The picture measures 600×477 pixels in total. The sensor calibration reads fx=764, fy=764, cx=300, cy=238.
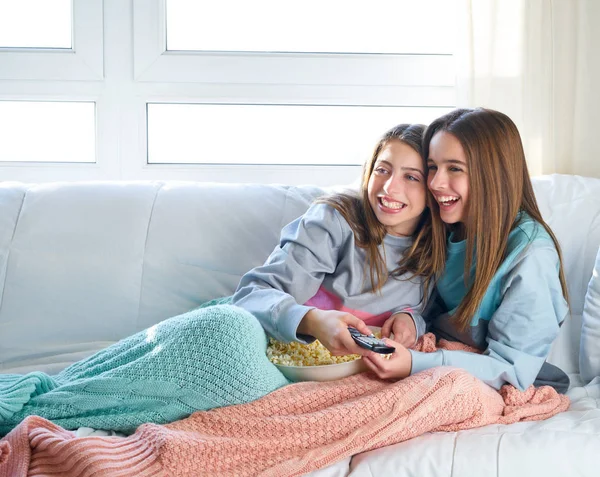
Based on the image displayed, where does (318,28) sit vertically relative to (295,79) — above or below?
above

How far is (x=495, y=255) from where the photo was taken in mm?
1476

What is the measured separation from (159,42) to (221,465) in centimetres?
143

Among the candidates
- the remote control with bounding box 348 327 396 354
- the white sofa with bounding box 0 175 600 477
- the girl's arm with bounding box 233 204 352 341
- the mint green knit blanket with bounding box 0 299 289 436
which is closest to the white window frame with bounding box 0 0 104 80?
the white sofa with bounding box 0 175 600 477

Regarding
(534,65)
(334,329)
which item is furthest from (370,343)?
(534,65)

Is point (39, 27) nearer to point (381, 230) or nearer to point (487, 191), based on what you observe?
point (381, 230)

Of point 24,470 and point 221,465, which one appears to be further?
point 221,465

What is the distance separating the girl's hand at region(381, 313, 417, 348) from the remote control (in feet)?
0.65

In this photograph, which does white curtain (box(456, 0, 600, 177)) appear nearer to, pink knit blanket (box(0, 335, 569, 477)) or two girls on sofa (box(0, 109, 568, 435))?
two girls on sofa (box(0, 109, 568, 435))

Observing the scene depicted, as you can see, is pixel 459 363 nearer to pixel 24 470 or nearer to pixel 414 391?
pixel 414 391

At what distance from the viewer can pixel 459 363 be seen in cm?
141

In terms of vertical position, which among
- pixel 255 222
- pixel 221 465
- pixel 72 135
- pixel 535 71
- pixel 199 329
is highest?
pixel 535 71

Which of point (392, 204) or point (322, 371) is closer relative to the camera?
point (322, 371)

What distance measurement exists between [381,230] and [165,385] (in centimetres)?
59

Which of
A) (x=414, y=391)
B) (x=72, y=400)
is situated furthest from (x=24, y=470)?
(x=414, y=391)
